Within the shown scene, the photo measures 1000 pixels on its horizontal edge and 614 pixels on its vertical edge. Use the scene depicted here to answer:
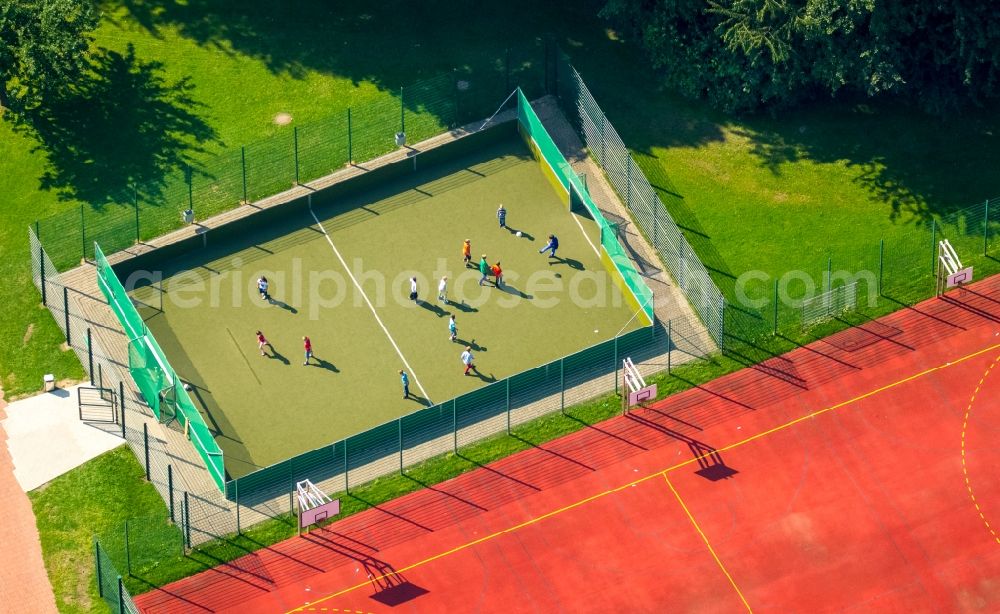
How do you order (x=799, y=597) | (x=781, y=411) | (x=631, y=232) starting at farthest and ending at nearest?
(x=631, y=232) → (x=781, y=411) → (x=799, y=597)

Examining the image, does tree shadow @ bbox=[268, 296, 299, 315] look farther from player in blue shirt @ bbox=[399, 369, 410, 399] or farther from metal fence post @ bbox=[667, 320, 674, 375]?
metal fence post @ bbox=[667, 320, 674, 375]

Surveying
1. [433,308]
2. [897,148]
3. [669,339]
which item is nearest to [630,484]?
[669,339]

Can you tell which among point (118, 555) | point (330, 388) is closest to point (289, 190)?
point (330, 388)

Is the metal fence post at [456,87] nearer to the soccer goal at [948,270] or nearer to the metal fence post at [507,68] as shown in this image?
the metal fence post at [507,68]

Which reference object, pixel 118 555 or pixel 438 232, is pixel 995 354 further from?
pixel 118 555

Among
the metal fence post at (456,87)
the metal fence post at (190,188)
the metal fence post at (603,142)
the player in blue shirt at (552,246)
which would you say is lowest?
the player in blue shirt at (552,246)

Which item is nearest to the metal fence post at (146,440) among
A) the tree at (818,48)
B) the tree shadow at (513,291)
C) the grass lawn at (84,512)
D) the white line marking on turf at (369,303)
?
the grass lawn at (84,512)

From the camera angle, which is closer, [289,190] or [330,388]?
[330,388]

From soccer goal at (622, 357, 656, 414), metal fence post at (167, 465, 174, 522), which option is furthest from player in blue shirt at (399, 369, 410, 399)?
metal fence post at (167, 465, 174, 522)
